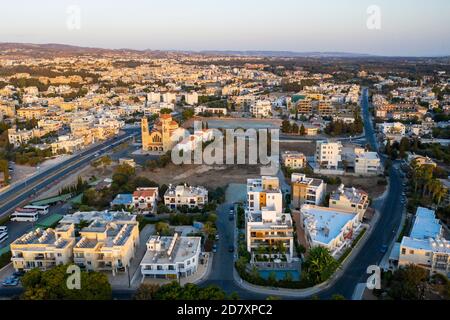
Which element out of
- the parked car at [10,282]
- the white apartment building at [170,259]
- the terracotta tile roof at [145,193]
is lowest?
the parked car at [10,282]

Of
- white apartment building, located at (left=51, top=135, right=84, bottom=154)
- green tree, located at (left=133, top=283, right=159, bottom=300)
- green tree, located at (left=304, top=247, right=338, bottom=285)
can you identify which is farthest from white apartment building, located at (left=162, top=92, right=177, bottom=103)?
green tree, located at (left=133, top=283, right=159, bottom=300)

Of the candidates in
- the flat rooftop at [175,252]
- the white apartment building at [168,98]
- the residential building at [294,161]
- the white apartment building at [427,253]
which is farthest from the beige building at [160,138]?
the white apartment building at [168,98]

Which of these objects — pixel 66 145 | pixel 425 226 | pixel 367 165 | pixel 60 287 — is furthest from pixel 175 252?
pixel 66 145

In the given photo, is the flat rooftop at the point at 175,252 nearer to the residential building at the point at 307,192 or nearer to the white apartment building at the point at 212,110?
the residential building at the point at 307,192

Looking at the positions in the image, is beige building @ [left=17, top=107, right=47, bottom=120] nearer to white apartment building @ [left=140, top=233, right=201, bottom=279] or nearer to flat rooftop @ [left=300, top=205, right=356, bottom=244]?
white apartment building @ [left=140, top=233, right=201, bottom=279]

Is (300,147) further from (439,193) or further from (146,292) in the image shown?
(146,292)
